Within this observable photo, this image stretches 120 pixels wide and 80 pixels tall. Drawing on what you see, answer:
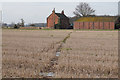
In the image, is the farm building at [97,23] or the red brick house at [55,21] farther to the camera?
the red brick house at [55,21]

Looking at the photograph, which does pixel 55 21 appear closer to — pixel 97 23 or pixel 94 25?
pixel 94 25

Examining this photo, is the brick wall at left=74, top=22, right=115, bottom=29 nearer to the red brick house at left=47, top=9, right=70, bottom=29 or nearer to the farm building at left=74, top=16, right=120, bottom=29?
the farm building at left=74, top=16, right=120, bottom=29

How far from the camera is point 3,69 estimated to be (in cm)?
734

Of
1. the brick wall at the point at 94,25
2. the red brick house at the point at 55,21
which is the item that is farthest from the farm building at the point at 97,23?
the red brick house at the point at 55,21

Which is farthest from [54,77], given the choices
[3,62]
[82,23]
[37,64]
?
[82,23]

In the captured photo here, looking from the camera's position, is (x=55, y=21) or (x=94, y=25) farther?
(x=55, y=21)

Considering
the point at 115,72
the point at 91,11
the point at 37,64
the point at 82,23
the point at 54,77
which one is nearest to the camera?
the point at 54,77

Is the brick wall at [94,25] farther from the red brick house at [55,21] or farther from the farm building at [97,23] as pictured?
the red brick house at [55,21]

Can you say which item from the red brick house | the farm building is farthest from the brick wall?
the red brick house

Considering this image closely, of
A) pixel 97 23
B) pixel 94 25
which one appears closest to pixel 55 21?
pixel 94 25

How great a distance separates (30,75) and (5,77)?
0.83 metres

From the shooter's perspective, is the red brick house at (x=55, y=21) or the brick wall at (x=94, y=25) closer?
the brick wall at (x=94, y=25)

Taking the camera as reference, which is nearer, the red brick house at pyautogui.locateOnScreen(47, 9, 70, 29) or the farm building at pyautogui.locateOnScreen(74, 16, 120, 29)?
the farm building at pyautogui.locateOnScreen(74, 16, 120, 29)

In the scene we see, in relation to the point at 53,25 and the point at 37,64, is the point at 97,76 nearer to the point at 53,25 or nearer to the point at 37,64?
the point at 37,64
